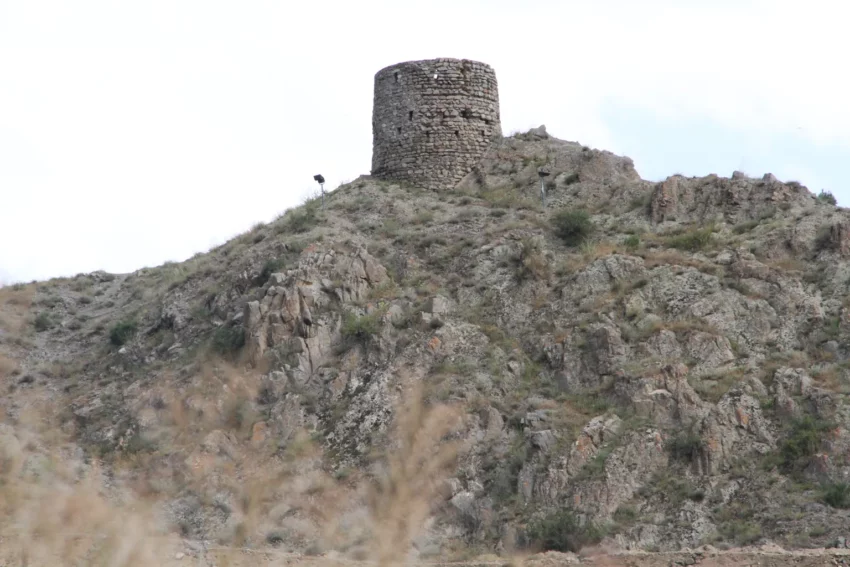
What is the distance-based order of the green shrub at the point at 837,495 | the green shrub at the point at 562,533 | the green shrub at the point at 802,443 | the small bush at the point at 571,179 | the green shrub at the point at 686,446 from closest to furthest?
the green shrub at the point at 837,495 → the green shrub at the point at 562,533 → the green shrub at the point at 802,443 → the green shrub at the point at 686,446 → the small bush at the point at 571,179

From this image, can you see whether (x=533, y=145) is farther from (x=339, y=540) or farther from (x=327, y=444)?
(x=339, y=540)

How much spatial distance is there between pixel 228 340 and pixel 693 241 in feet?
35.3

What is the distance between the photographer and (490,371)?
97.7 feet

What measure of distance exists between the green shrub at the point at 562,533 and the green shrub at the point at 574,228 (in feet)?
31.0

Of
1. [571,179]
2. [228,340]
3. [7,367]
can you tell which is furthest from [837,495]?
[7,367]

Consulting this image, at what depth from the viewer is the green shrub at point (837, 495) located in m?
24.7

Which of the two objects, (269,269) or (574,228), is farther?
(574,228)

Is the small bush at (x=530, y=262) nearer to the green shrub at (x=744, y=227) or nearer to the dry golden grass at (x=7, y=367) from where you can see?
the green shrub at (x=744, y=227)

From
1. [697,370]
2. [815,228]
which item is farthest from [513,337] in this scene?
[815,228]

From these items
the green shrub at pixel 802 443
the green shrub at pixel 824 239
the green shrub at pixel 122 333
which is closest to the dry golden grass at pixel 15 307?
the green shrub at pixel 122 333

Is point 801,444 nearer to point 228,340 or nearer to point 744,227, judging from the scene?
point 744,227

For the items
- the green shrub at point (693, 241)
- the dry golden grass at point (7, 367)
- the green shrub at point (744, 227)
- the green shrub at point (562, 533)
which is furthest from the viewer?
the dry golden grass at point (7, 367)

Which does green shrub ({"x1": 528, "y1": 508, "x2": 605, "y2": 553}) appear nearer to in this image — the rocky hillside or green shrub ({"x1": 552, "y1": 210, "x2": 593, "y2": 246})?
the rocky hillside

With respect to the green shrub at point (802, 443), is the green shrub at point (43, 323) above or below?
above
